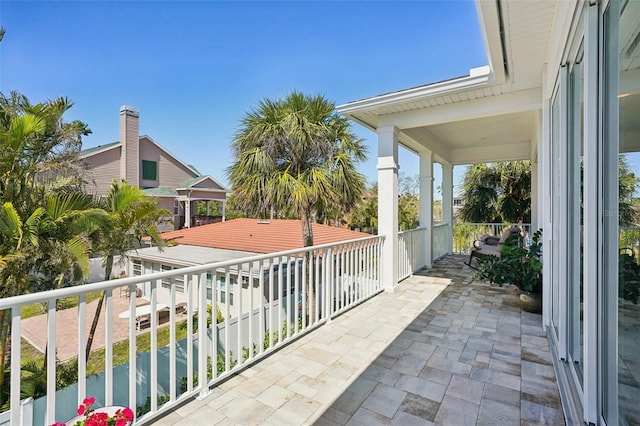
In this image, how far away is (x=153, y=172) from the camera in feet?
51.7

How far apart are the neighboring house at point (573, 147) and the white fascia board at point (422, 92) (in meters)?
0.01

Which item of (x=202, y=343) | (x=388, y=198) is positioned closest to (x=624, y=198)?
(x=202, y=343)

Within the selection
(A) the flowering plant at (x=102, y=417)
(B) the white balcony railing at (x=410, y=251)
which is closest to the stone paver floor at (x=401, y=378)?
(A) the flowering plant at (x=102, y=417)

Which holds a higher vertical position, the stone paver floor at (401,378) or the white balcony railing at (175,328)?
the white balcony railing at (175,328)

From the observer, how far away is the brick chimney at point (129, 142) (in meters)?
14.3

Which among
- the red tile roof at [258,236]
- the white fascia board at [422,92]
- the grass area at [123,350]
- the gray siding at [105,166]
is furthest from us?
the gray siding at [105,166]

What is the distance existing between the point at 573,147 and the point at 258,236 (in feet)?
28.5

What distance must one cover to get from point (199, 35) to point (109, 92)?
29.0 ft

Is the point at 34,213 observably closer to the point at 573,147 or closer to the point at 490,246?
the point at 573,147

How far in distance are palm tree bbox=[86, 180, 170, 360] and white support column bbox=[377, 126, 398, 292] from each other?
357cm

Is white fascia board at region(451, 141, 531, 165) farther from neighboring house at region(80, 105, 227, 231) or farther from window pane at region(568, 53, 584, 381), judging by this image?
neighboring house at region(80, 105, 227, 231)

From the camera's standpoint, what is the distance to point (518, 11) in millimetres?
2191

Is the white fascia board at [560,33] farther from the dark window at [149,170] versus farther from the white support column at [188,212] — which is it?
the dark window at [149,170]

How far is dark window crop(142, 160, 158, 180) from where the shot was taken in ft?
50.6
